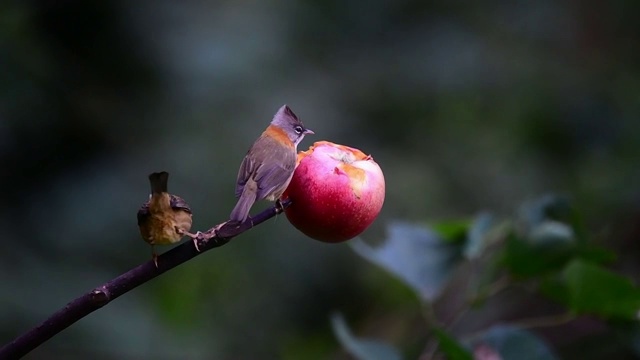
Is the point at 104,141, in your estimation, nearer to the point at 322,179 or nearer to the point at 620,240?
the point at 620,240

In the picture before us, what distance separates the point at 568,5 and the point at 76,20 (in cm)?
263

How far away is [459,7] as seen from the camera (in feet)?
12.3

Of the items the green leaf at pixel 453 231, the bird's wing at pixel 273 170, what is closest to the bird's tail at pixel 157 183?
the bird's wing at pixel 273 170

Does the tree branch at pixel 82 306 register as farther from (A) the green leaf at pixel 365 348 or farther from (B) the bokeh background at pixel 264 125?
(B) the bokeh background at pixel 264 125

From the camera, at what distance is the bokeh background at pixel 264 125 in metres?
2.60

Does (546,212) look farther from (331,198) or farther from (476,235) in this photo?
(331,198)

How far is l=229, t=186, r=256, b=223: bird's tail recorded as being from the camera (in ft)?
2.45

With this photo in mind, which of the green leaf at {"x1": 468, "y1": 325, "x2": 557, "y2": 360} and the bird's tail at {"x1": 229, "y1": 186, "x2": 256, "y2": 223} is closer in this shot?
the bird's tail at {"x1": 229, "y1": 186, "x2": 256, "y2": 223}

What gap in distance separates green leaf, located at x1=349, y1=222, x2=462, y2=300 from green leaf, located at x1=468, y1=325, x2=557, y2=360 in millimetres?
174

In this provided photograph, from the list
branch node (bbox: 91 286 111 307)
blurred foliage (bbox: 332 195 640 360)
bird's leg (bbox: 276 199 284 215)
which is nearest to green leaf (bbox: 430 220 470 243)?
blurred foliage (bbox: 332 195 640 360)

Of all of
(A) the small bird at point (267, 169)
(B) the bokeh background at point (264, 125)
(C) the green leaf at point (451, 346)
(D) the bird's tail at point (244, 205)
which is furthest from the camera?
(B) the bokeh background at point (264, 125)

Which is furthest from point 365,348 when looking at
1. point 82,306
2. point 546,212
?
point 82,306

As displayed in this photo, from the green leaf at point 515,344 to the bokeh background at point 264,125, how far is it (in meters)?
0.31

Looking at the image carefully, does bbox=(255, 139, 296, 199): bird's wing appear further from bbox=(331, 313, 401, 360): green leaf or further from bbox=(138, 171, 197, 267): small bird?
bbox=(331, 313, 401, 360): green leaf
